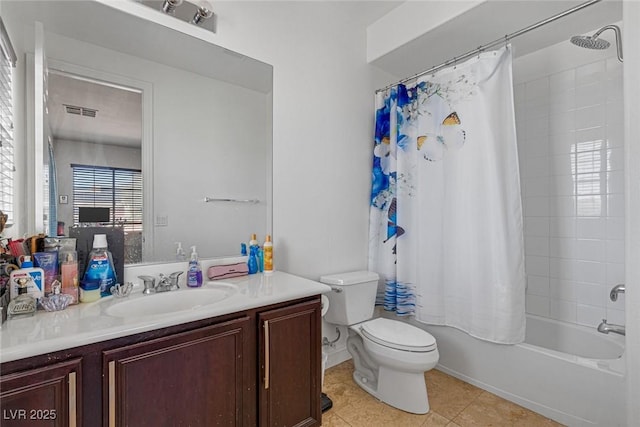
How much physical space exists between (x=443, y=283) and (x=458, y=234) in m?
0.35

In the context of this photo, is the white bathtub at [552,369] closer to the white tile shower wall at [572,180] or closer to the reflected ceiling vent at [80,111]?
the white tile shower wall at [572,180]

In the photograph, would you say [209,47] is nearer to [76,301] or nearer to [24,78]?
[24,78]

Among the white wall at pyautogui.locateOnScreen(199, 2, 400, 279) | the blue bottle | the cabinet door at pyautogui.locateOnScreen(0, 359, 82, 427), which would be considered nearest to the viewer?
the cabinet door at pyautogui.locateOnScreen(0, 359, 82, 427)

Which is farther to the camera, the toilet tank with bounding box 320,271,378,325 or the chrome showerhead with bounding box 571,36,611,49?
the toilet tank with bounding box 320,271,378,325

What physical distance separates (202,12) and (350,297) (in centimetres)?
184

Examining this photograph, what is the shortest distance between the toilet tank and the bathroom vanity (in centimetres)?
55

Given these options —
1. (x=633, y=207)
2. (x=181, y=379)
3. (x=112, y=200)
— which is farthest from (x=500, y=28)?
(x=181, y=379)

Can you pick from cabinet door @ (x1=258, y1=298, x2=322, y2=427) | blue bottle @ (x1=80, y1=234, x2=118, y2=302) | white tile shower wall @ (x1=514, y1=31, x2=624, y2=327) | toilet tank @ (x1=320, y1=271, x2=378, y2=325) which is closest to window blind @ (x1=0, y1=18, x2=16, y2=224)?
blue bottle @ (x1=80, y1=234, x2=118, y2=302)

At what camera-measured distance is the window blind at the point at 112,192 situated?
4.38 ft

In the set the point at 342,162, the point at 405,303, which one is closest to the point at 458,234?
the point at 405,303

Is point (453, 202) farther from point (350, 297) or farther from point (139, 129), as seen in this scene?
point (139, 129)

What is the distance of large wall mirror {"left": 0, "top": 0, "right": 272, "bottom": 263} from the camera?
1.26 metres

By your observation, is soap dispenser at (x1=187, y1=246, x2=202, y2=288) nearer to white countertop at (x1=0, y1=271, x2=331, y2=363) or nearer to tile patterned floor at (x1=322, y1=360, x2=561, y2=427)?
white countertop at (x1=0, y1=271, x2=331, y2=363)

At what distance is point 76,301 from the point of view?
1.16 m
